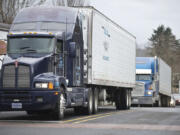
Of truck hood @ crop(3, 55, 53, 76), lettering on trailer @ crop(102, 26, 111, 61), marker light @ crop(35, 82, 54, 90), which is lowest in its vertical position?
marker light @ crop(35, 82, 54, 90)

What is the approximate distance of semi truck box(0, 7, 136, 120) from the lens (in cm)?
1725

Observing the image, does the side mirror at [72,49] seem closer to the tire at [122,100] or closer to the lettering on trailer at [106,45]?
the lettering on trailer at [106,45]

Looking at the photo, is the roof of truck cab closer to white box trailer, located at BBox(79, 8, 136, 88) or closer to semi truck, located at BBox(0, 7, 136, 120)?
semi truck, located at BBox(0, 7, 136, 120)

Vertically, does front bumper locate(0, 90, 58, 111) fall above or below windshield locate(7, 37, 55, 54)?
below

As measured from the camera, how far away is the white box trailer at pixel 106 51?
2183cm

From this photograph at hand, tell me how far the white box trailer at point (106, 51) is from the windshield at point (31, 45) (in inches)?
140

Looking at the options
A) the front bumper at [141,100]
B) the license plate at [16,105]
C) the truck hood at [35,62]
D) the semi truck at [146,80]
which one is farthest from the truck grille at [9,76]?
the front bumper at [141,100]

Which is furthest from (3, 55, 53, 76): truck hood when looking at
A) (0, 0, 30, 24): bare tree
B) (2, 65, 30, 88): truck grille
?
(0, 0, 30, 24): bare tree

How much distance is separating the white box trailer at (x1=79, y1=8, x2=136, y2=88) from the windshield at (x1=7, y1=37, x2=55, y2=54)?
140 inches

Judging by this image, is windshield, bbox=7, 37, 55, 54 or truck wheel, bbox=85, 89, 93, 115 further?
truck wheel, bbox=85, 89, 93, 115

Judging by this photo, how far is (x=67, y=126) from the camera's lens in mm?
15641

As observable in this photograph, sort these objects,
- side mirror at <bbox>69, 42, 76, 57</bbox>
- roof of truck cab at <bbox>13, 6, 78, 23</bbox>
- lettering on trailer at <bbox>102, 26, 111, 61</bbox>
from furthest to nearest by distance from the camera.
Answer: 1. lettering on trailer at <bbox>102, 26, 111, 61</bbox>
2. roof of truck cab at <bbox>13, 6, 78, 23</bbox>
3. side mirror at <bbox>69, 42, 76, 57</bbox>

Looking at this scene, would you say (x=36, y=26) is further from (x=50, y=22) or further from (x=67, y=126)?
(x=67, y=126)

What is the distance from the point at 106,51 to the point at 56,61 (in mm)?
7043
